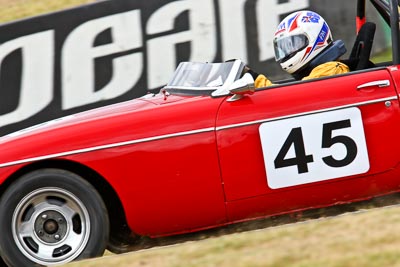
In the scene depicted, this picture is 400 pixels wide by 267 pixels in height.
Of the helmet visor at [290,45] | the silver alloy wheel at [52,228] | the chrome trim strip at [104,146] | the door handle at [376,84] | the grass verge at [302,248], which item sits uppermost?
the helmet visor at [290,45]

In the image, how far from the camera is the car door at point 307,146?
630 centimetres

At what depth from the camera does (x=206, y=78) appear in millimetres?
6934

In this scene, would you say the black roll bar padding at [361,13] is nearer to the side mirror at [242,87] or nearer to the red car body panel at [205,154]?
the red car body panel at [205,154]

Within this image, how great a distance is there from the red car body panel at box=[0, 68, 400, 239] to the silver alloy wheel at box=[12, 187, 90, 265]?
26 centimetres

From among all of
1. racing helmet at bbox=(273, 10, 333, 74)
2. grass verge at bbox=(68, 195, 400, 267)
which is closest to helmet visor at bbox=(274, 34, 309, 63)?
racing helmet at bbox=(273, 10, 333, 74)

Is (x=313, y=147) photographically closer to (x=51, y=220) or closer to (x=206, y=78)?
(x=206, y=78)

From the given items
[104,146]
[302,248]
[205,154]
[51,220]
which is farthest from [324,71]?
[51,220]

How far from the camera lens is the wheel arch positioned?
6277 millimetres

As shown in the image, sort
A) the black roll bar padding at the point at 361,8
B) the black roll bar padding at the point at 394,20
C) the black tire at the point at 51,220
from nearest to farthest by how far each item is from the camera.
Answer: the black tire at the point at 51,220
the black roll bar padding at the point at 394,20
the black roll bar padding at the point at 361,8

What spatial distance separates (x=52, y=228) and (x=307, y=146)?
1748 mm

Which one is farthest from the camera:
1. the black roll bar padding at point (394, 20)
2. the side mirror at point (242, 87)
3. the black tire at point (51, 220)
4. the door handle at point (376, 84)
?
the black roll bar padding at point (394, 20)

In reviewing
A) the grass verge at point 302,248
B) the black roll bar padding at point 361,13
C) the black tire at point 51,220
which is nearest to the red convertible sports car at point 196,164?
the black tire at point 51,220

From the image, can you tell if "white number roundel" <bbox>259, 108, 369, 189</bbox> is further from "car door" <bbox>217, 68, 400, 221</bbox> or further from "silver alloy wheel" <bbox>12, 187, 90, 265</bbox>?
"silver alloy wheel" <bbox>12, 187, 90, 265</bbox>

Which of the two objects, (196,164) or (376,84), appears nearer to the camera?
(196,164)
